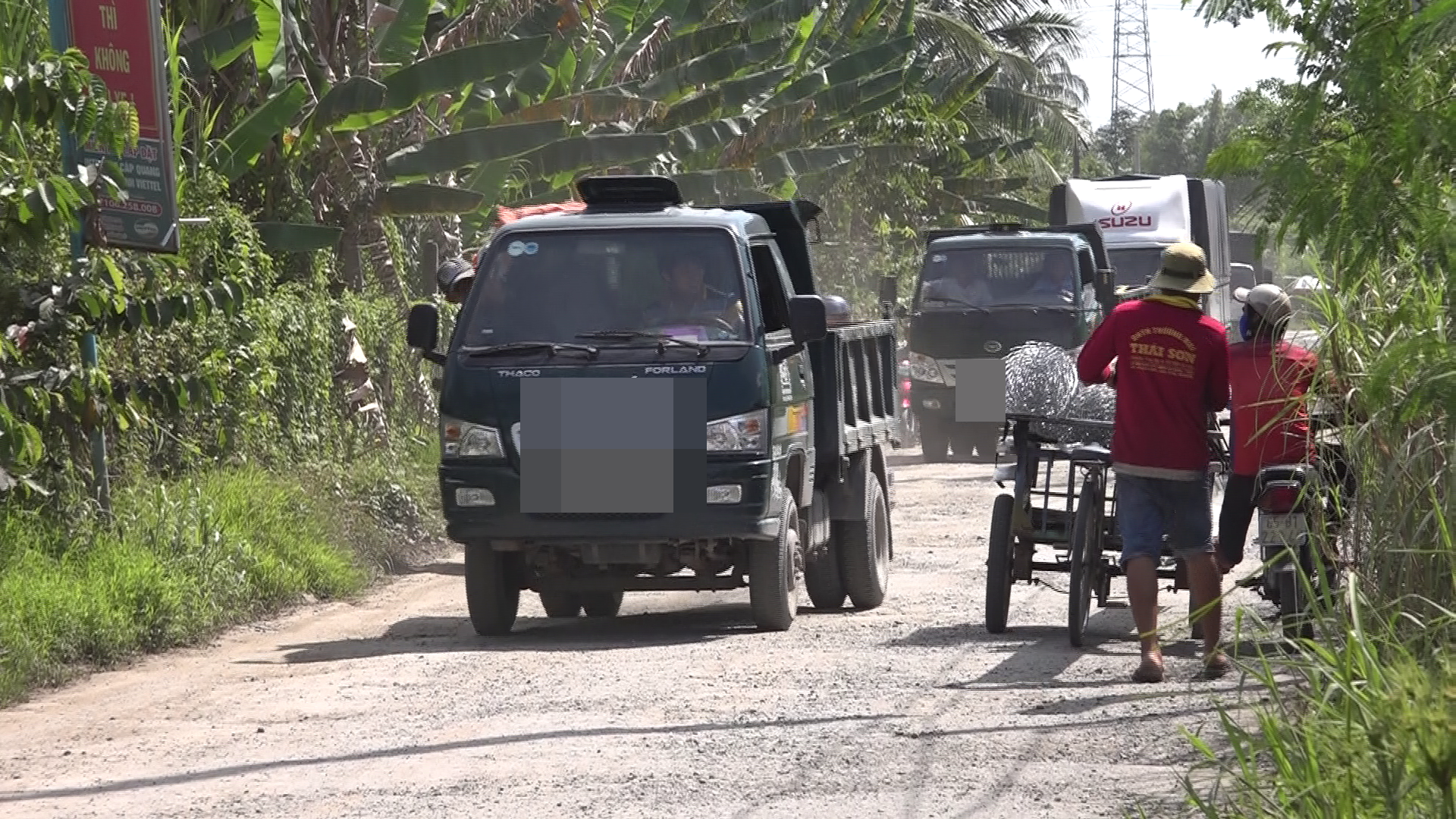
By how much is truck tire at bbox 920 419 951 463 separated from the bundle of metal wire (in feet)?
40.7

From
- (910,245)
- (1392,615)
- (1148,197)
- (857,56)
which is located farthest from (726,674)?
(910,245)

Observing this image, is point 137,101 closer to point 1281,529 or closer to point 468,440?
point 468,440

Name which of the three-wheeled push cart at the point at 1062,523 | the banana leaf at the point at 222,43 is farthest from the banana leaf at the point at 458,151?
the three-wheeled push cart at the point at 1062,523

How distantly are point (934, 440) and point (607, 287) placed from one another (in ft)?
40.5

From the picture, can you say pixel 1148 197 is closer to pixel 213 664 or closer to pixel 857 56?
pixel 857 56

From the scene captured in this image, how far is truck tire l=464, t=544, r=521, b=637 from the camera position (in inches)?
412

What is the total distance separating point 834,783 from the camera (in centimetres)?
665

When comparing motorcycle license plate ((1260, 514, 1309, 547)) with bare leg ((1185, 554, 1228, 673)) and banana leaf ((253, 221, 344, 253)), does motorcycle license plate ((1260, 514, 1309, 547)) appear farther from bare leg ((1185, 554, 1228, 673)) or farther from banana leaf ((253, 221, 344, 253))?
banana leaf ((253, 221, 344, 253))

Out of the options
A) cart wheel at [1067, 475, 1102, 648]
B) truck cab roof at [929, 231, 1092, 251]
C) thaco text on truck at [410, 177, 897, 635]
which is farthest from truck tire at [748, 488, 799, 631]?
truck cab roof at [929, 231, 1092, 251]

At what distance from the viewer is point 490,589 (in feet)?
34.5

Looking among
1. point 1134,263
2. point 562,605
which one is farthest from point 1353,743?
point 1134,263

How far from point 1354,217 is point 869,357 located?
23.6 ft

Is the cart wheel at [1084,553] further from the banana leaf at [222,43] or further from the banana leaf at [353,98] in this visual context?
the banana leaf at [222,43]

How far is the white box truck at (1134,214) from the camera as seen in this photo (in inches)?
1022
